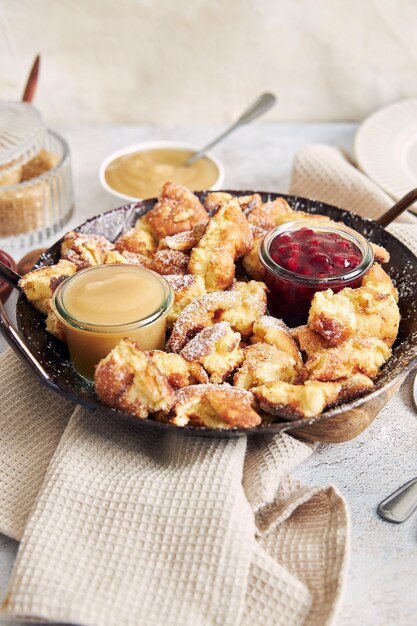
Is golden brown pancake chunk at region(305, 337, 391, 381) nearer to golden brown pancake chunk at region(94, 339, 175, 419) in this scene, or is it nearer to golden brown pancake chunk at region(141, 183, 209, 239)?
golden brown pancake chunk at region(94, 339, 175, 419)

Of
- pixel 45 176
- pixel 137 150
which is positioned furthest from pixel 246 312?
pixel 137 150

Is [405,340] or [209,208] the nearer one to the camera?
[405,340]

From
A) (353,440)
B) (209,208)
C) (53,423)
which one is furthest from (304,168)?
(53,423)

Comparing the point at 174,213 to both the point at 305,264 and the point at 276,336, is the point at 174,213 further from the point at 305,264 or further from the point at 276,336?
the point at 276,336

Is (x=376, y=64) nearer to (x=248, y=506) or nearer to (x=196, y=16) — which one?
(x=196, y=16)

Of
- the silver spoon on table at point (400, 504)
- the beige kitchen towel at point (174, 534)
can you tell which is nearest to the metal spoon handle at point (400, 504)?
the silver spoon on table at point (400, 504)

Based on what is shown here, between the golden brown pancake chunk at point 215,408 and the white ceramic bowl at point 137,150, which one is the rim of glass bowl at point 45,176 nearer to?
the white ceramic bowl at point 137,150
